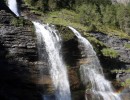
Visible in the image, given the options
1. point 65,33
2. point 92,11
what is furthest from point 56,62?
point 92,11

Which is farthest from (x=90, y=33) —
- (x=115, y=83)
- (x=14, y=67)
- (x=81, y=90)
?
(x=14, y=67)

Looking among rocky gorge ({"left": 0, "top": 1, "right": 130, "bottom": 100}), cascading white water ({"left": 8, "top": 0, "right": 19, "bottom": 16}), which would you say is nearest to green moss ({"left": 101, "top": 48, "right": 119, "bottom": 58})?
rocky gorge ({"left": 0, "top": 1, "right": 130, "bottom": 100})

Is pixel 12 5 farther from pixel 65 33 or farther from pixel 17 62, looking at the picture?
pixel 17 62

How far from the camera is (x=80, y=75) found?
4300 cm

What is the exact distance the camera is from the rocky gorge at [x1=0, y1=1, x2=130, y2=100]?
38.1 meters

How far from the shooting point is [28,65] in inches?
1543

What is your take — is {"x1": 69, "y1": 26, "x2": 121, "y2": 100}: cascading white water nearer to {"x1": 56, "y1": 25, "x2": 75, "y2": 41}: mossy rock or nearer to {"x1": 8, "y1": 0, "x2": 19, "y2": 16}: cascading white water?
{"x1": 56, "y1": 25, "x2": 75, "y2": 41}: mossy rock

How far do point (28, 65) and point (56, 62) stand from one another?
434 cm

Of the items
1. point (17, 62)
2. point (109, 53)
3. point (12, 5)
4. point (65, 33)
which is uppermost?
point (12, 5)

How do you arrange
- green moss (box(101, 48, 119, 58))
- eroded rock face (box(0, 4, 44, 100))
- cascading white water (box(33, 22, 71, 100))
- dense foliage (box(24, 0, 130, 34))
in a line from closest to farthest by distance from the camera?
1. eroded rock face (box(0, 4, 44, 100))
2. cascading white water (box(33, 22, 71, 100))
3. green moss (box(101, 48, 119, 58))
4. dense foliage (box(24, 0, 130, 34))

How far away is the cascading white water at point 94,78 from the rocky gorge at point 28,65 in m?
0.90

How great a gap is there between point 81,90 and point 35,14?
31.0 m

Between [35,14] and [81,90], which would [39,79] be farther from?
[35,14]

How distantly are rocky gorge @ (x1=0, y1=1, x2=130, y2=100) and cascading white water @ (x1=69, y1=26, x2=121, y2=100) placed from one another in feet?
2.95
